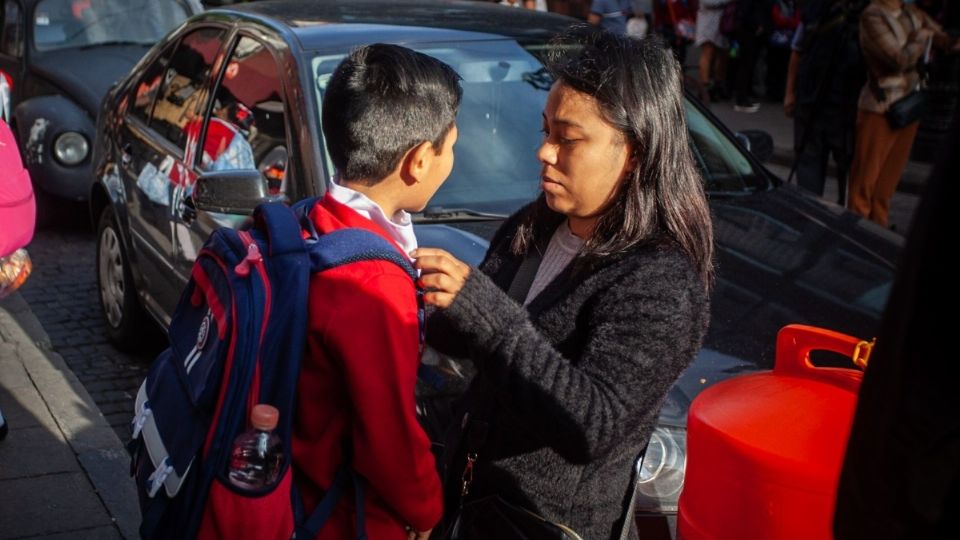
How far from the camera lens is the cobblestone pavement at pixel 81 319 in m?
5.27

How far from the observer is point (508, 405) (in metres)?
1.90

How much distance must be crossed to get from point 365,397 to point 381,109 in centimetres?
49

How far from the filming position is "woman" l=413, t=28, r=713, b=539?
1871 mm

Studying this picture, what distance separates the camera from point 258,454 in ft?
5.82

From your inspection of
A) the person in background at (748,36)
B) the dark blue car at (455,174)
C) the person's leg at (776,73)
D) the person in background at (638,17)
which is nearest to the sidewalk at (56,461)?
the dark blue car at (455,174)

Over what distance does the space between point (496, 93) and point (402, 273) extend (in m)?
2.54

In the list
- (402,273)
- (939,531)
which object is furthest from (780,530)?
(939,531)

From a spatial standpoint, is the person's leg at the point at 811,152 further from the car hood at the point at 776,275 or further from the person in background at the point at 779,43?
the person in background at the point at 779,43

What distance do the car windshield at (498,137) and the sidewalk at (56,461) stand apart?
1350 millimetres

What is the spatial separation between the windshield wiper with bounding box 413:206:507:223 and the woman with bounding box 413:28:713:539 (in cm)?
180

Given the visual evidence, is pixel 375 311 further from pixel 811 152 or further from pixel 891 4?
pixel 811 152

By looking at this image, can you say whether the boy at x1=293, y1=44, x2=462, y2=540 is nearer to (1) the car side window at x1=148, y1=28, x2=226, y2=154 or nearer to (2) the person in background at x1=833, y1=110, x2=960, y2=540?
(2) the person in background at x1=833, y1=110, x2=960, y2=540

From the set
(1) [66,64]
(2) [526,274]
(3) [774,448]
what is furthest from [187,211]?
(1) [66,64]

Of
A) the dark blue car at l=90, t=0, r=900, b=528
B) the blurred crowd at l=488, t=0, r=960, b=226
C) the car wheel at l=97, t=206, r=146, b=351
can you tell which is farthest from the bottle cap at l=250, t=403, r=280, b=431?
the blurred crowd at l=488, t=0, r=960, b=226
